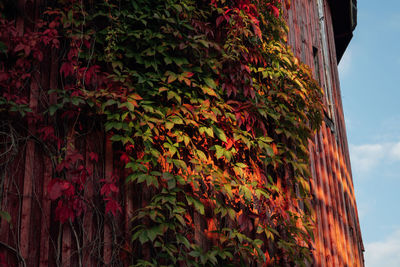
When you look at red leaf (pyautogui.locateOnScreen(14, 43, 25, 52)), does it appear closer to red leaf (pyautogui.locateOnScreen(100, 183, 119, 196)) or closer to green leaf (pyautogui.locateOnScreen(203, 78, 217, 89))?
red leaf (pyautogui.locateOnScreen(100, 183, 119, 196))

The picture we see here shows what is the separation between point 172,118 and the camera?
157 inches

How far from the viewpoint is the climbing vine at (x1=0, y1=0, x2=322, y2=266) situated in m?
3.70

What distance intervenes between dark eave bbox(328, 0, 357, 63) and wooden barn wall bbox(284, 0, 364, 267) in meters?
0.53

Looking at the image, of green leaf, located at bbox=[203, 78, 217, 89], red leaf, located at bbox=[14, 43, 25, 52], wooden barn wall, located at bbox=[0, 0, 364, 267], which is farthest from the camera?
green leaf, located at bbox=[203, 78, 217, 89]

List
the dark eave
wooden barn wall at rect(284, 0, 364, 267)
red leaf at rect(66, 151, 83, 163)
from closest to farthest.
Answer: red leaf at rect(66, 151, 83, 163) → wooden barn wall at rect(284, 0, 364, 267) → the dark eave

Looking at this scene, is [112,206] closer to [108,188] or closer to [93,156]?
[108,188]

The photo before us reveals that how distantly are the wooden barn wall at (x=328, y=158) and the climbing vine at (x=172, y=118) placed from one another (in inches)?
47.4

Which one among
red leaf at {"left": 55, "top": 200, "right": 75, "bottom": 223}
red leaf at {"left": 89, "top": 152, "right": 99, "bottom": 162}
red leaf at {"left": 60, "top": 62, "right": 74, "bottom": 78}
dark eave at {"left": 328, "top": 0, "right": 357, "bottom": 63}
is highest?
dark eave at {"left": 328, "top": 0, "right": 357, "bottom": 63}

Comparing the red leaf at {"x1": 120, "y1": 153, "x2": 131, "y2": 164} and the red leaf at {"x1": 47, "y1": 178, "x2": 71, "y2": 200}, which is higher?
the red leaf at {"x1": 120, "y1": 153, "x2": 131, "y2": 164}

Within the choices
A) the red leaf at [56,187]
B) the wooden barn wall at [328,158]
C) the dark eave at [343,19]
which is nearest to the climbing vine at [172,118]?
the red leaf at [56,187]

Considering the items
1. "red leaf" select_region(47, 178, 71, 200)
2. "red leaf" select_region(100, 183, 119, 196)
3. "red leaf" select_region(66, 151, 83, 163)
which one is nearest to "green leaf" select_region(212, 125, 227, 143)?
"red leaf" select_region(100, 183, 119, 196)

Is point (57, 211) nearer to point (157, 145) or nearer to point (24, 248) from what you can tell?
point (24, 248)

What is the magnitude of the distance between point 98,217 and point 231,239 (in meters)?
1.13

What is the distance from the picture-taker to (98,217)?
12.0 feet
